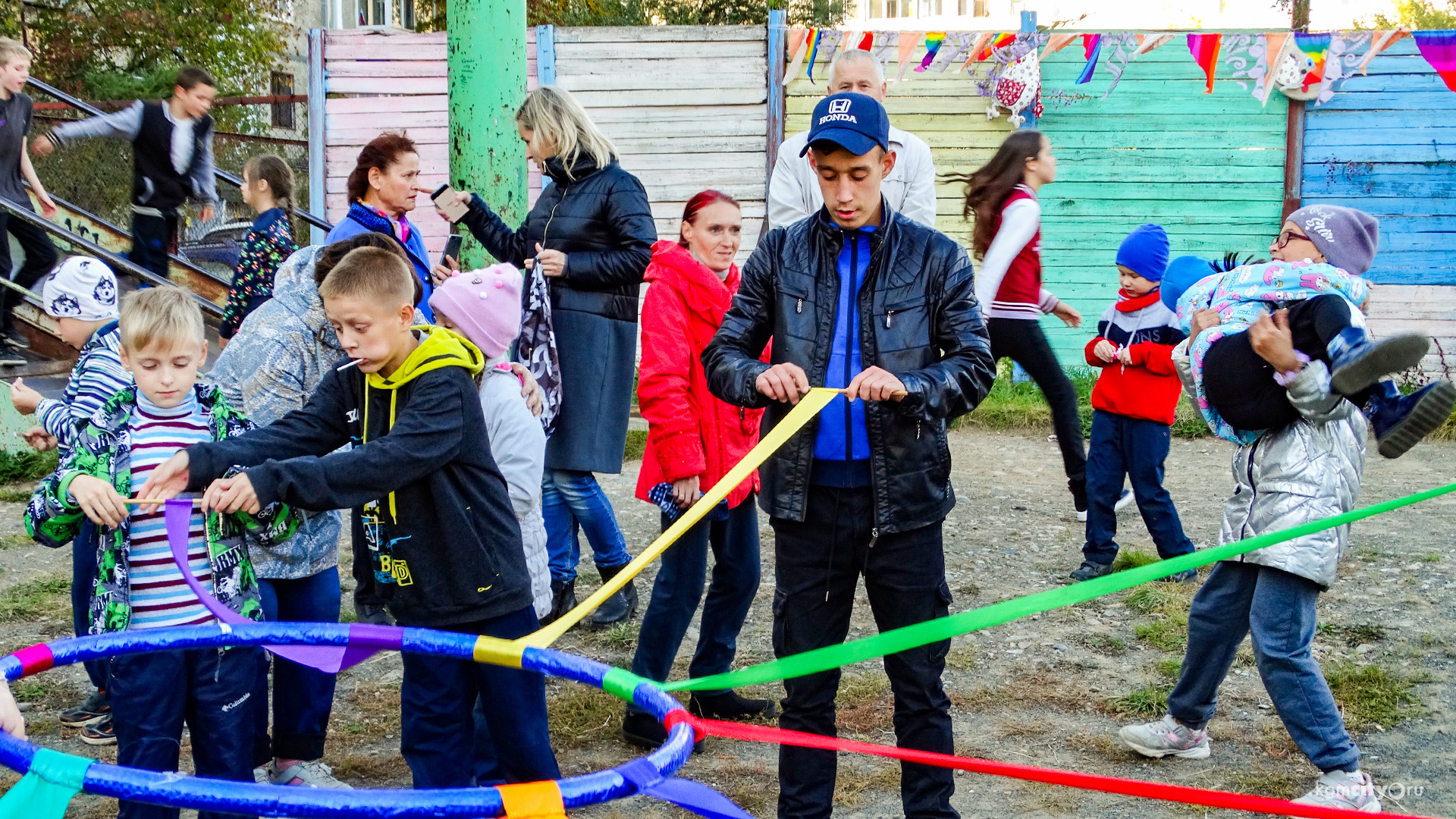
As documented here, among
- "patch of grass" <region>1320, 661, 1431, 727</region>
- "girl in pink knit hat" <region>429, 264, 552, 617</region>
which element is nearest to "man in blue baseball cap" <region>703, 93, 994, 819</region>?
"girl in pink knit hat" <region>429, 264, 552, 617</region>

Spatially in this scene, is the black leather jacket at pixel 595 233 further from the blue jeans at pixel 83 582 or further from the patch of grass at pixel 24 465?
the patch of grass at pixel 24 465

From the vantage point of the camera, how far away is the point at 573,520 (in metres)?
5.38

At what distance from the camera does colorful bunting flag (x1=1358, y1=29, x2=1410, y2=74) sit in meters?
10.5

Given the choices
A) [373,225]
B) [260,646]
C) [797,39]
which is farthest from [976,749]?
[797,39]

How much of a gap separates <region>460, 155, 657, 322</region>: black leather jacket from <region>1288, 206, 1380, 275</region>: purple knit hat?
2494 mm

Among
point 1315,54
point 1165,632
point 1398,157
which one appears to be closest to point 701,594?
point 1165,632

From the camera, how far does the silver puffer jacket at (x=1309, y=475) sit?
3.54 metres

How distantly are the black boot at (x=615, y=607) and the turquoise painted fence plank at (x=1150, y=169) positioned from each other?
675cm

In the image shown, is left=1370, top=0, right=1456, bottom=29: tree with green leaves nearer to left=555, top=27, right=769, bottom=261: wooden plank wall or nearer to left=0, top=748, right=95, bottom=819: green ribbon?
left=555, top=27, right=769, bottom=261: wooden plank wall

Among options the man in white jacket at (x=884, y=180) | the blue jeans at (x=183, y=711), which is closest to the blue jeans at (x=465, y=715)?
the blue jeans at (x=183, y=711)

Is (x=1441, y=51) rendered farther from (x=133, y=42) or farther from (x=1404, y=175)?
(x=133, y=42)

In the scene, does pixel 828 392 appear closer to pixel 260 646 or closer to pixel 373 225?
pixel 260 646

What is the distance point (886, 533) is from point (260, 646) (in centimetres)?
157

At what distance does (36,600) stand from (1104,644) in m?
4.60
